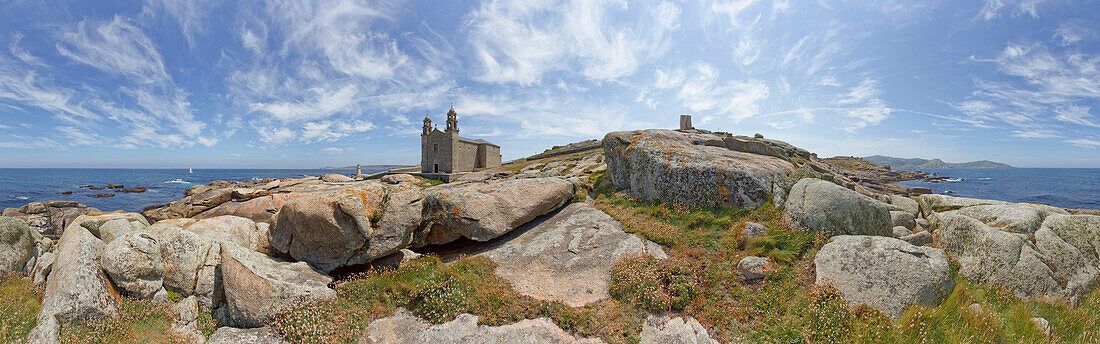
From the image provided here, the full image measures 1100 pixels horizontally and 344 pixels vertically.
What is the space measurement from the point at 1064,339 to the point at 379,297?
43.0 feet

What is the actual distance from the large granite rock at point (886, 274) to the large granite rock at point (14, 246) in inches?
756

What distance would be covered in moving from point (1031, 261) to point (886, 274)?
3415 millimetres

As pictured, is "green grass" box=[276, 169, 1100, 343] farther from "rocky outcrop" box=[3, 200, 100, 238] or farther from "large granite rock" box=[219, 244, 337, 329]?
"rocky outcrop" box=[3, 200, 100, 238]

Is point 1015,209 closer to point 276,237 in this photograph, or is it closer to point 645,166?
point 645,166

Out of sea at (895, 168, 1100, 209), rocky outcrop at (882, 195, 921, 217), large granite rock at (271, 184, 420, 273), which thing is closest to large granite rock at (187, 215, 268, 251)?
large granite rock at (271, 184, 420, 273)

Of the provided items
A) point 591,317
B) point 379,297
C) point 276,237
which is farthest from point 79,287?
point 591,317

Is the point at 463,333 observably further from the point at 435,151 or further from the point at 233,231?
the point at 435,151

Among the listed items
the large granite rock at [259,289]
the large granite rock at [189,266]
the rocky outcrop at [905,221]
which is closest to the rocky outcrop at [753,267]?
the rocky outcrop at [905,221]

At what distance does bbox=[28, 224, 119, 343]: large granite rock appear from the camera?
6.72m

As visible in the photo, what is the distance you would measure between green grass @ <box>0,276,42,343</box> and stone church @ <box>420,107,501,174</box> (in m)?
46.0

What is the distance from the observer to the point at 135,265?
7.63 m

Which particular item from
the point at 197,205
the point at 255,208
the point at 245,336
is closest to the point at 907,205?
the point at 245,336

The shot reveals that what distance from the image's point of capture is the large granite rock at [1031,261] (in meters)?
7.13

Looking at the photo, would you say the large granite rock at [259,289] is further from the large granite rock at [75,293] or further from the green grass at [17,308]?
the green grass at [17,308]
